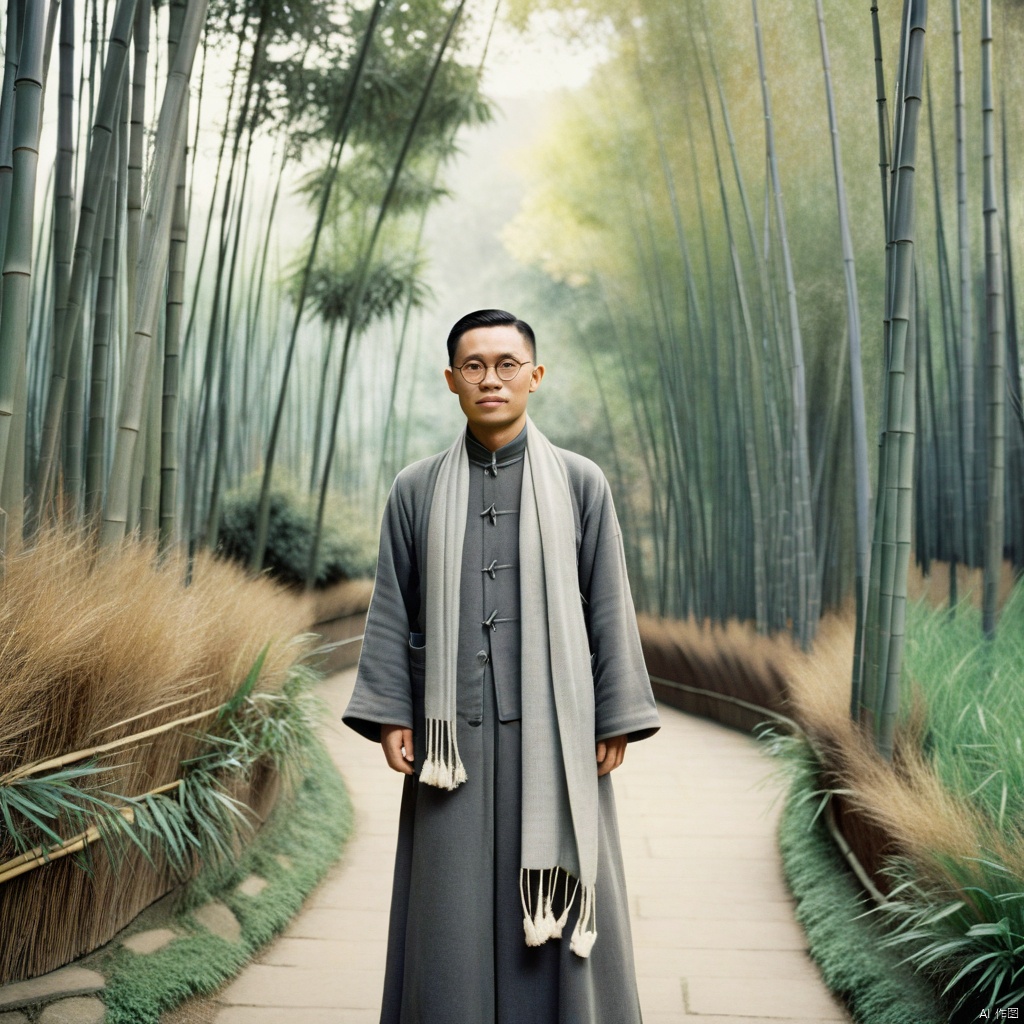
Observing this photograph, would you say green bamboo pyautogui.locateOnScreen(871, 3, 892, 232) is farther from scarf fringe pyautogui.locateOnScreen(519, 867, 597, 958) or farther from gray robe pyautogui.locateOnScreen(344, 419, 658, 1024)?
scarf fringe pyautogui.locateOnScreen(519, 867, 597, 958)

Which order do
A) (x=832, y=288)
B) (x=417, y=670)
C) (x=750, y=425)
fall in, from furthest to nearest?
(x=750, y=425), (x=832, y=288), (x=417, y=670)

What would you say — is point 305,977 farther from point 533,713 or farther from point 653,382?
point 653,382

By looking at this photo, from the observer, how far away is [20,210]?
1.83m

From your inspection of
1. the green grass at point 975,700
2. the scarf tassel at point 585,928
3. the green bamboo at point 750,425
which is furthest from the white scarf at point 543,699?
the green bamboo at point 750,425

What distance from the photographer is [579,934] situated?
1.38 meters

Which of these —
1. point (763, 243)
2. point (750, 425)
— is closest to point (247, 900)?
point (750, 425)

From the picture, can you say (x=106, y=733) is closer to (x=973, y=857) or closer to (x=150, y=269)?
(x=150, y=269)

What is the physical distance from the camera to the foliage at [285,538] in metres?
6.07

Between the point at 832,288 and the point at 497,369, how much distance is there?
351 cm

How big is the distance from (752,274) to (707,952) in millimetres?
3417

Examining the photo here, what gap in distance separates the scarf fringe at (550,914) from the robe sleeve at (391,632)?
0.28 m

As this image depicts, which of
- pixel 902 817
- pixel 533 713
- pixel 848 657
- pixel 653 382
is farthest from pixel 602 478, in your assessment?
pixel 653 382

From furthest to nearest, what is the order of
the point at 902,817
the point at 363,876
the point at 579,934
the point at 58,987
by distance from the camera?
the point at 363,876, the point at 902,817, the point at 58,987, the point at 579,934

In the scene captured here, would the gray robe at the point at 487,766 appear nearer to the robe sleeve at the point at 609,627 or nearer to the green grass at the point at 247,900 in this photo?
the robe sleeve at the point at 609,627
